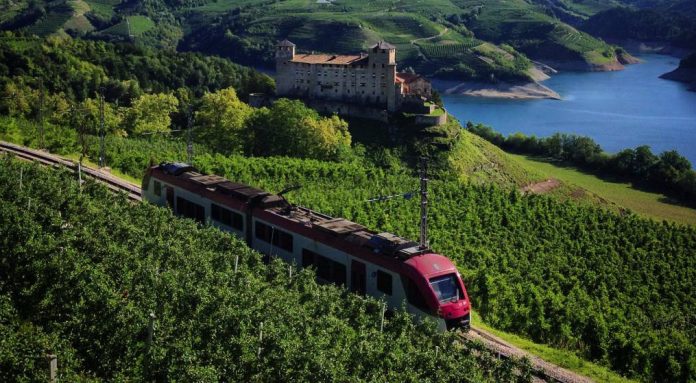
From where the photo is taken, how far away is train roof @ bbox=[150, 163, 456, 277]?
20.0 meters

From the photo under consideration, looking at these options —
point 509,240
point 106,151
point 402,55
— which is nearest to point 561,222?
point 509,240

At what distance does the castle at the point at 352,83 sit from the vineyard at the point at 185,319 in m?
53.0

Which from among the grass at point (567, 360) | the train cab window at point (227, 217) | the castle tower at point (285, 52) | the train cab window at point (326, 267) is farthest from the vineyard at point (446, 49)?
the grass at point (567, 360)

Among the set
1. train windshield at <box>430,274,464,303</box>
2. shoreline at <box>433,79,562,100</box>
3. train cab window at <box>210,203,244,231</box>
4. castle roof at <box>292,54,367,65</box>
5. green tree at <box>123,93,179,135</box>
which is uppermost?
train windshield at <box>430,274,464,303</box>

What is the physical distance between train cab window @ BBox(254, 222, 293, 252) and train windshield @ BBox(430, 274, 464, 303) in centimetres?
638

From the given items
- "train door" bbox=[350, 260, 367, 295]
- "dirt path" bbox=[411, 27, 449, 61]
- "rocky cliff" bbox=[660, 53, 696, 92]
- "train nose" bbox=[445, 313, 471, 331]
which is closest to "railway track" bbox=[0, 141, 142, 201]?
"train door" bbox=[350, 260, 367, 295]

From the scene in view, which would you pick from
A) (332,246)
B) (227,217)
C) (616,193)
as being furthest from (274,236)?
(616,193)

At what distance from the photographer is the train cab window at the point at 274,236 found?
24391 mm

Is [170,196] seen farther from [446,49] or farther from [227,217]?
[446,49]

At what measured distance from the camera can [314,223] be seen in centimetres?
2348

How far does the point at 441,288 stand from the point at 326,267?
14.8 feet

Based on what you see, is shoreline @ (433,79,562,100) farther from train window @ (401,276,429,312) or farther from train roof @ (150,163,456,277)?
train window @ (401,276,429,312)

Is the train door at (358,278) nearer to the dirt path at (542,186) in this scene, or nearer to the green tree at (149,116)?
the green tree at (149,116)

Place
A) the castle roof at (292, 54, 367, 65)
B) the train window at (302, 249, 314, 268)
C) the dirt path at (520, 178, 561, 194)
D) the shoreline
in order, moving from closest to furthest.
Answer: the train window at (302, 249, 314, 268) → the dirt path at (520, 178, 561, 194) → the castle roof at (292, 54, 367, 65) → the shoreline
